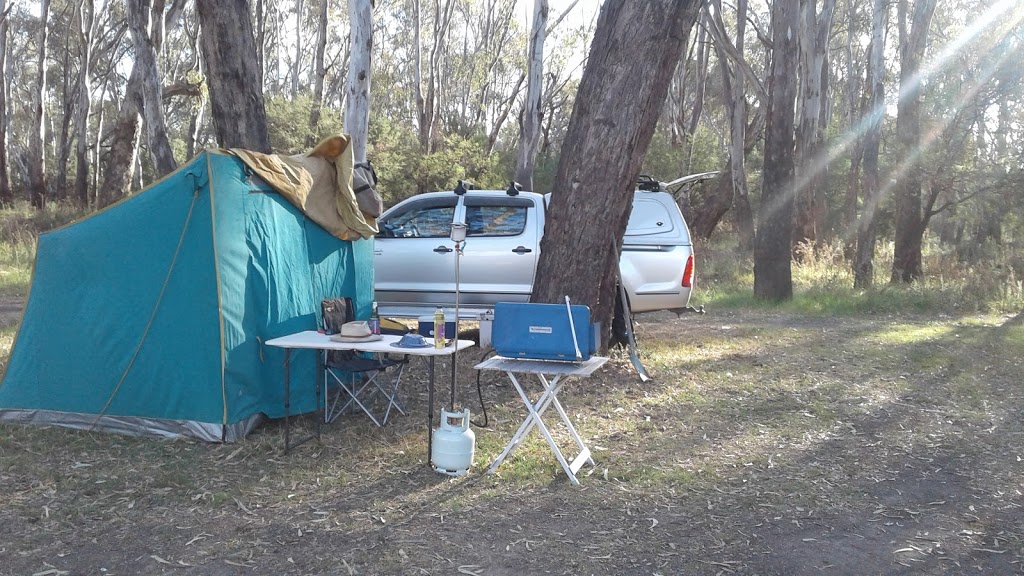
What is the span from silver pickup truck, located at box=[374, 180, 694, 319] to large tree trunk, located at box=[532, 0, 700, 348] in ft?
5.22

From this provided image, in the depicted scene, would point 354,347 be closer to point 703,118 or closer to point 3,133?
point 3,133

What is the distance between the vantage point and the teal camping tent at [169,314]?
18.1 feet

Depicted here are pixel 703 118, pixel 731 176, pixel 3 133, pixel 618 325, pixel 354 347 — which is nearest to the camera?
pixel 354 347

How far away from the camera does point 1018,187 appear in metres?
15.2

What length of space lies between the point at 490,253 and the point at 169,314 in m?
3.95

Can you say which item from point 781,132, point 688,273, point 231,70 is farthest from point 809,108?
point 231,70

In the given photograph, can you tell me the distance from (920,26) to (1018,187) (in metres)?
3.62

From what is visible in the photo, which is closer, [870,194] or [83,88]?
[870,194]

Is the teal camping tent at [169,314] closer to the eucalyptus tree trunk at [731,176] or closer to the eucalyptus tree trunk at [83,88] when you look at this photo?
the eucalyptus tree trunk at [731,176]

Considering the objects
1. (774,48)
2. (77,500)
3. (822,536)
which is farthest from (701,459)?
(774,48)

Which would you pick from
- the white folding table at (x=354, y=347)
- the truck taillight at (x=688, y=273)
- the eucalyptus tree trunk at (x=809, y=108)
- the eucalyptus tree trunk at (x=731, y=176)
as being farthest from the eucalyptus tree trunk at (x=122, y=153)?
the eucalyptus tree trunk at (x=809, y=108)

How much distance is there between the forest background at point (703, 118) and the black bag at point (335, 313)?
2939 millimetres

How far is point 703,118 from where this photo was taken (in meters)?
38.2

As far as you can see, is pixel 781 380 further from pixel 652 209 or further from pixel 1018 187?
pixel 1018 187
